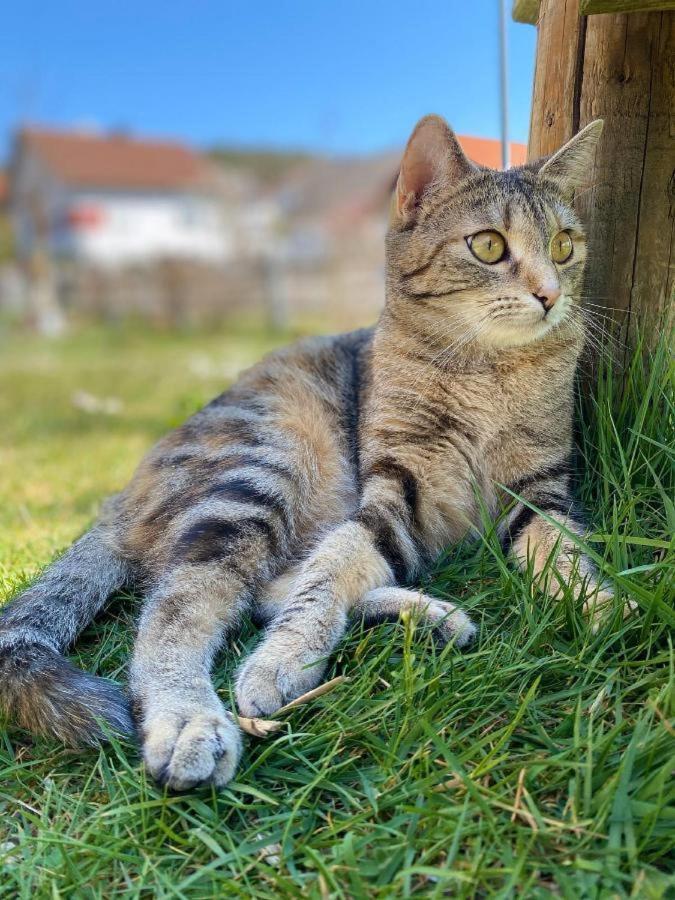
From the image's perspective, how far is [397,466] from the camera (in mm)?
2697

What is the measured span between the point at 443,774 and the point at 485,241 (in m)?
1.68

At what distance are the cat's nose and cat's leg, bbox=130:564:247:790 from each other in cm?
129

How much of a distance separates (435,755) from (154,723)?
0.69 m

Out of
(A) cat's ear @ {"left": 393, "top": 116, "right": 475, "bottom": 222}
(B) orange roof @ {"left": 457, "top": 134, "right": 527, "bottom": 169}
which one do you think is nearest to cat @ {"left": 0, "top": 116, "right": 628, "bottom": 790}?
(A) cat's ear @ {"left": 393, "top": 116, "right": 475, "bottom": 222}

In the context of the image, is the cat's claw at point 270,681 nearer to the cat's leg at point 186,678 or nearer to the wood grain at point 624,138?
the cat's leg at point 186,678

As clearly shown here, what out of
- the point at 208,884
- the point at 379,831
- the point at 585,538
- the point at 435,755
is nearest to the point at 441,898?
the point at 379,831

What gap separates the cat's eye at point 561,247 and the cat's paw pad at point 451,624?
1.26m

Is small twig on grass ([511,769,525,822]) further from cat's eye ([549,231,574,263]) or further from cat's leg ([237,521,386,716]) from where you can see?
cat's eye ([549,231,574,263])

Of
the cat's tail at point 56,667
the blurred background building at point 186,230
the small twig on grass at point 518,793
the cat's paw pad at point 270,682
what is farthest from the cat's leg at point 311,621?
the blurred background building at point 186,230

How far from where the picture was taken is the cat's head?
2.54 meters

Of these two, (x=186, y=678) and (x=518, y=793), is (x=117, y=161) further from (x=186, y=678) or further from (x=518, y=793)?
(x=518, y=793)

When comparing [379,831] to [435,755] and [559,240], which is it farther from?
[559,240]

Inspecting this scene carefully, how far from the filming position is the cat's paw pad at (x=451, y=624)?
7.16 feet

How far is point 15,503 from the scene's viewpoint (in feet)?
15.2
